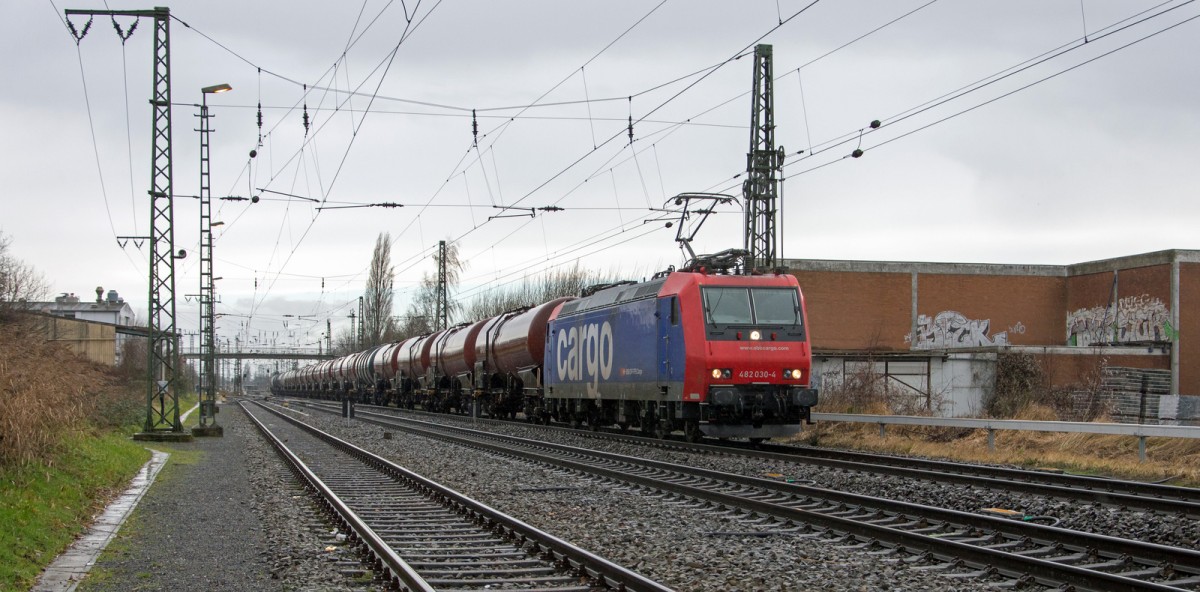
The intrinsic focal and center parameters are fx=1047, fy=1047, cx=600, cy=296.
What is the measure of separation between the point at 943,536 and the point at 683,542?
2376 millimetres

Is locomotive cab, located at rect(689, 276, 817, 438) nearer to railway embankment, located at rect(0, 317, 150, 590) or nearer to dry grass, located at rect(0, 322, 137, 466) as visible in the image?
railway embankment, located at rect(0, 317, 150, 590)

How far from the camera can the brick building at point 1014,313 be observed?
39.9m

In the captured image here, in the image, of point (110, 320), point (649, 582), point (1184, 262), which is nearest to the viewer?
point (649, 582)

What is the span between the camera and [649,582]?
7.45 metres

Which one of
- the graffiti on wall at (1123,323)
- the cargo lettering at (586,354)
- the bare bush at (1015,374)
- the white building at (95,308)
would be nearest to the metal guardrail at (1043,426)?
the cargo lettering at (586,354)

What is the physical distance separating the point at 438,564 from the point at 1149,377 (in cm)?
3077

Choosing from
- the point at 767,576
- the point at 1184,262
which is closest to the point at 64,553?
the point at 767,576

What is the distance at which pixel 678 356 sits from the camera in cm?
1942

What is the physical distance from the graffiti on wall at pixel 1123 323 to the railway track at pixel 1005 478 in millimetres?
28377

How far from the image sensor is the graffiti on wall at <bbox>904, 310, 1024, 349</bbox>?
45125 mm

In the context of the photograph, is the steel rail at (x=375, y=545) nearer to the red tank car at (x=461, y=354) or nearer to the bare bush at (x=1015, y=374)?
the red tank car at (x=461, y=354)

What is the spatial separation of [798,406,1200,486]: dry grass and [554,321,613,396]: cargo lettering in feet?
15.6

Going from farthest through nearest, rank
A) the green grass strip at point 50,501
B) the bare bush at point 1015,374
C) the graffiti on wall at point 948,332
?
1. the graffiti on wall at point 948,332
2. the bare bush at point 1015,374
3. the green grass strip at point 50,501

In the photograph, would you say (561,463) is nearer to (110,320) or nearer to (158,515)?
(158,515)
